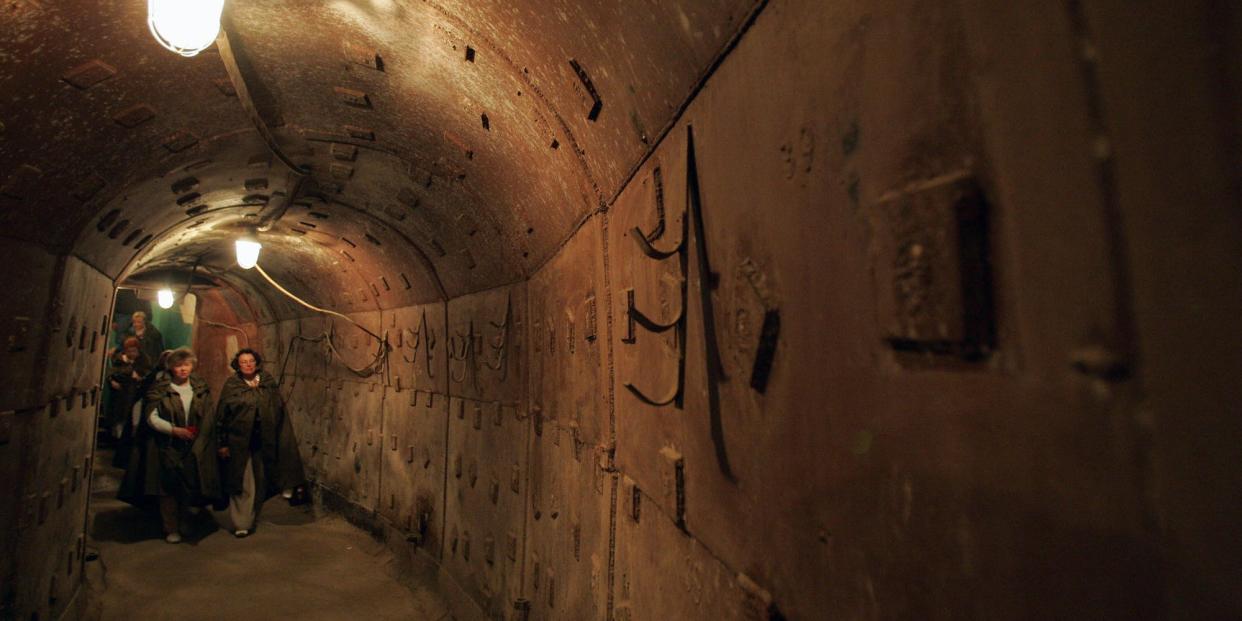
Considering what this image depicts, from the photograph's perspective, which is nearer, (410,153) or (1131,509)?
(1131,509)

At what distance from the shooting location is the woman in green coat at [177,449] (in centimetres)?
762

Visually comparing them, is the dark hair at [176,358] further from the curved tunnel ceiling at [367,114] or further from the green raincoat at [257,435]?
the curved tunnel ceiling at [367,114]

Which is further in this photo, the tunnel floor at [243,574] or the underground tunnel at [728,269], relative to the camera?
the tunnel floor at [243,574]

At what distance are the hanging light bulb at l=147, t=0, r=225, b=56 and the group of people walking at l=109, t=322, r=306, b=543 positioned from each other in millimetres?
6604

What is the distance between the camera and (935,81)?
0.84m

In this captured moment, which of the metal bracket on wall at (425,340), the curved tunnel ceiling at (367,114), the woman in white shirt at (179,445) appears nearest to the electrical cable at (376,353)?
the metal bracket on wall at (425,340)

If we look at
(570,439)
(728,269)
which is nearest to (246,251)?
(570,439)

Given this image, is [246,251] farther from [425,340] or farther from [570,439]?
[570,439]

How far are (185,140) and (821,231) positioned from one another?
14.4 ft

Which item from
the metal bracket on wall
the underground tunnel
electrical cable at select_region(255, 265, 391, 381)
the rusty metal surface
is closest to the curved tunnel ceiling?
the underground tunnel

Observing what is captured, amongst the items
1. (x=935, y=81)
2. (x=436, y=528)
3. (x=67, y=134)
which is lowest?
(x=436, y=528)

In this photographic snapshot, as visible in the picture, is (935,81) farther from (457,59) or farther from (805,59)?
(457,59)

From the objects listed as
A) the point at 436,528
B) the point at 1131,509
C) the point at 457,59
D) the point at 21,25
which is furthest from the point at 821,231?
the point at 436,528

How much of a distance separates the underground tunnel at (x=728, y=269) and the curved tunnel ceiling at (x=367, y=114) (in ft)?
0.07
